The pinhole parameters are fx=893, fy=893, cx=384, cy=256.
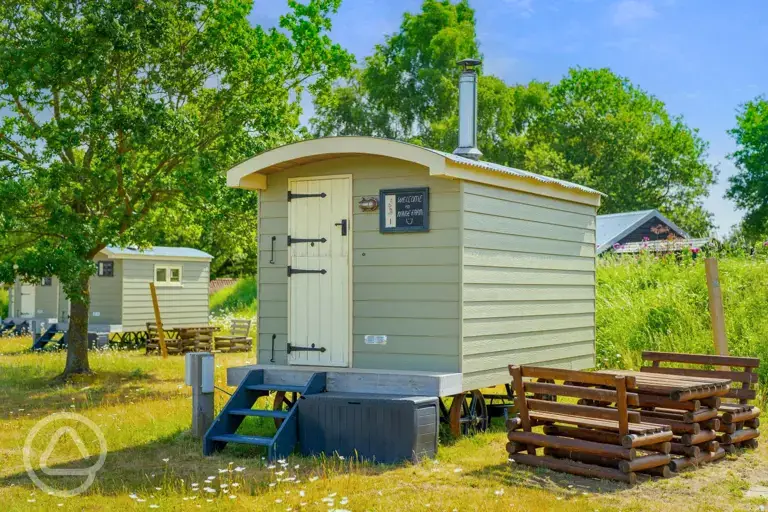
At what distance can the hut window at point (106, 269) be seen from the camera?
889 inches

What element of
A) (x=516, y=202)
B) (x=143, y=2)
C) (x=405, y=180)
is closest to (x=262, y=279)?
(x=405, y=180)

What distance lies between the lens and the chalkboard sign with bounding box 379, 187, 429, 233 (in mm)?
8969

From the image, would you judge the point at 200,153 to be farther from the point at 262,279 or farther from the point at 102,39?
the point at 262,279

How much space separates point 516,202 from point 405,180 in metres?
1.48

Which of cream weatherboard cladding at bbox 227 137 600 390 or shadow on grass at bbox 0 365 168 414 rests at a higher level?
cream weatherboard cladding at bbox 227 137 600 390

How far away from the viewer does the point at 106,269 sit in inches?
893

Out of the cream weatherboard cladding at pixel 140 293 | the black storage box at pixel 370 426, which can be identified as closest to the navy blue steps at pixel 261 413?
the black storage box at pixel 370 426

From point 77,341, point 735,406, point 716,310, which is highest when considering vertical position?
point 716,310

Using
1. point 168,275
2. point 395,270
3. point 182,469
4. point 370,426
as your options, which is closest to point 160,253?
point 168,275

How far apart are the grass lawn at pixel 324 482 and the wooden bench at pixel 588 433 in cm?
16

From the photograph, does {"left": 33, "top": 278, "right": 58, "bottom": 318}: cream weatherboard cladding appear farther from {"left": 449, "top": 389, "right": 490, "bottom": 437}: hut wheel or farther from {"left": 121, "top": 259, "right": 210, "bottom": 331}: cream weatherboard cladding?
{"left": 449, "top": 389, "right": 490, "bottom": 437}: hut wheel

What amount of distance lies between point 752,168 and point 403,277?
40421 mm

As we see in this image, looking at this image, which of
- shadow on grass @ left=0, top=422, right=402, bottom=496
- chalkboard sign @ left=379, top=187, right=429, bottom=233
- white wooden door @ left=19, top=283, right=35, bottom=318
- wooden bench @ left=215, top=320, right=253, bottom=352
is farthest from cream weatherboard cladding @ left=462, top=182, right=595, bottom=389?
white wooden door @ left=19, top=283, right=35, bottom=318

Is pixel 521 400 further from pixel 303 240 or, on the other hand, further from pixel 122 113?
pixel 122 113
